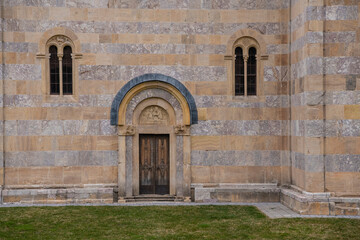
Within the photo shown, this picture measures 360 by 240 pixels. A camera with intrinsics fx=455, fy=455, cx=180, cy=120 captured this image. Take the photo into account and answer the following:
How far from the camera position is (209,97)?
16.0 metres

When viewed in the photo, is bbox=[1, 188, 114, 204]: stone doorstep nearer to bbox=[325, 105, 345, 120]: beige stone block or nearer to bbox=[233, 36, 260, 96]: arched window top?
bbox=[233, 36, 260, 96]: arched window top

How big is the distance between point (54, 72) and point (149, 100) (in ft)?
11.3

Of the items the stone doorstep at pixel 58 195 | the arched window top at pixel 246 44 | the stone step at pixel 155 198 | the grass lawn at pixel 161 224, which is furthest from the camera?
the arched window top at pixel 246 44

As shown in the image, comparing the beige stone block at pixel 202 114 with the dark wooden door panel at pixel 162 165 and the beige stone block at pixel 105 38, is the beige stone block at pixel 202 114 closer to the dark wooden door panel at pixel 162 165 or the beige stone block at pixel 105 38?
the dark wooden door panel at pixel 162 165

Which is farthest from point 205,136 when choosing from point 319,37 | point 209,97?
point 319,37

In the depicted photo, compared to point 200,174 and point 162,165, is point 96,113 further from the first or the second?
point 200,174

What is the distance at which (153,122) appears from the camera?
16.1 meters

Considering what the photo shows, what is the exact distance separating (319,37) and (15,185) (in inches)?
435

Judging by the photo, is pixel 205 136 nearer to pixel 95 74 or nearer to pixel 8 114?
pixel 95 74

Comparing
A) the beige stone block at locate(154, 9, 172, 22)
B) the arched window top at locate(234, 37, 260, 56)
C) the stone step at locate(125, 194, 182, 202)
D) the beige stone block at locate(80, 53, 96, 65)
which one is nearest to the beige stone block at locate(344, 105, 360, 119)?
the arched window top at locate(234, 37, 260, 56)

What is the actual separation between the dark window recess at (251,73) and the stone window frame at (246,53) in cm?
15

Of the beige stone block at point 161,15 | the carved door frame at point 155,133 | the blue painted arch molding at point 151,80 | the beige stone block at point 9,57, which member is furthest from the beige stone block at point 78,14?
the carved door frame at point 155,133

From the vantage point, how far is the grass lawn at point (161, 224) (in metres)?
11.4

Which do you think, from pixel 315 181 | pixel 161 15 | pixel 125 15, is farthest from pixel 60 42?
pixel 315 181
